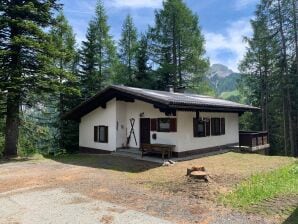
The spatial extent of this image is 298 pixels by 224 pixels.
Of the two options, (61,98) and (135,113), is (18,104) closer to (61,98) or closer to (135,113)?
(135,113)

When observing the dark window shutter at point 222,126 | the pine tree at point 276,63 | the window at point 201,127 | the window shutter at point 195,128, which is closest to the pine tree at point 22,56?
the window shutter at point 195,128

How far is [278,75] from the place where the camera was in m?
27.9

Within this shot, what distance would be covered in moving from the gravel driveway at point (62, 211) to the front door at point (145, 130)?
8.36 m

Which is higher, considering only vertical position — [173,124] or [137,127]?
[173,124]

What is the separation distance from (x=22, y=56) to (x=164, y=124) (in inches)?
322

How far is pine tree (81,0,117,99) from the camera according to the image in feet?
85.7

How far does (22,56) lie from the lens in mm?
15398

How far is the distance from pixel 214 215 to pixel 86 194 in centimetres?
366

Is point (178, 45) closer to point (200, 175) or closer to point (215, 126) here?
point (215, 126)

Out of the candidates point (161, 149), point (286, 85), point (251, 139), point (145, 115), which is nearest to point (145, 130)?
point (145, 115)

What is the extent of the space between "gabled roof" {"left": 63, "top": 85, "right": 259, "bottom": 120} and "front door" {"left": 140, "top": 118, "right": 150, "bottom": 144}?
1475 mm

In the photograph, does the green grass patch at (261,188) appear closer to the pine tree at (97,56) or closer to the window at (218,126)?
the window at (218,126)

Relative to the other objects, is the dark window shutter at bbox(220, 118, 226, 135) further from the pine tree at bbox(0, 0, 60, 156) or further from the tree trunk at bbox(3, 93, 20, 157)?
the tree trunk at bbox(3, 93, 20, 157)

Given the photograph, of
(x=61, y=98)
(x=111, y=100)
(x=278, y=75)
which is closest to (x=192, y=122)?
(x=111, y=100)
